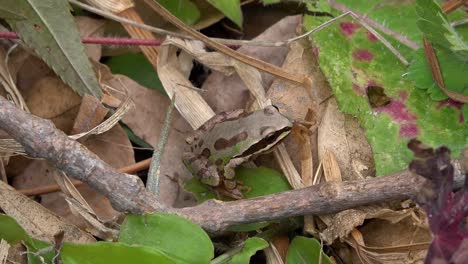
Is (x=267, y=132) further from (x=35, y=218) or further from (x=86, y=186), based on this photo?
(x=35, y=218)

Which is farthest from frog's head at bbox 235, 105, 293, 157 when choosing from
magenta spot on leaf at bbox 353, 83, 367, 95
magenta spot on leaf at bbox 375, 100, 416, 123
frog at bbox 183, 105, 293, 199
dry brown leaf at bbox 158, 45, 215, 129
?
magenta spot on leaf at bbox 375, 100, 416, 123

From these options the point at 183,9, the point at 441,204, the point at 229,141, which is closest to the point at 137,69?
the point at 183,9

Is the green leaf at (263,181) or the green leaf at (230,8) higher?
the green leaf at (230,8)

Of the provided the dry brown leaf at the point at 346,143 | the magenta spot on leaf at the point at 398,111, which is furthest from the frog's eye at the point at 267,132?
the magenta spot on leaf at the point at 398,111

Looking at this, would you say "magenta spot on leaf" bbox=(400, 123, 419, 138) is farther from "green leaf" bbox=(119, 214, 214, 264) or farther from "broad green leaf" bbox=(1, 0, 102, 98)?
"broad green leaf" bbox=(1, 0, 102, 98)

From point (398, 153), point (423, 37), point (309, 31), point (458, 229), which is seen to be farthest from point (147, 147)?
point (458, 229)

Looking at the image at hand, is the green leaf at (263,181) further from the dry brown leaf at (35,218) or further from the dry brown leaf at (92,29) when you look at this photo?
the dry brown leaf at (92,29)

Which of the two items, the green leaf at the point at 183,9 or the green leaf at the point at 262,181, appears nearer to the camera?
the green leaf at the point at 262,181
